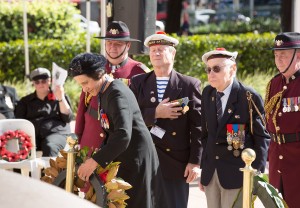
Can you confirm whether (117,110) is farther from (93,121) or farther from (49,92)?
(49,92)

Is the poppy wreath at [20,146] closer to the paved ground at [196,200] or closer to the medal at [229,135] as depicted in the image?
the paved ground at [196,200]

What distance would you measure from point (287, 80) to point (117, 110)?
1.73 metres

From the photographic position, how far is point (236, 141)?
652 cm

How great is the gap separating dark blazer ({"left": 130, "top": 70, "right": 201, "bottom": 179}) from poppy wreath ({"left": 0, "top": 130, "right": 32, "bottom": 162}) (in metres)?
1.63

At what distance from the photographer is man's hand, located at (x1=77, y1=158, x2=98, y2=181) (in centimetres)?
583

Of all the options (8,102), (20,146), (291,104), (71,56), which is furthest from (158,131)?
(71,56)

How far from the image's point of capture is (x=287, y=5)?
48.6 ft

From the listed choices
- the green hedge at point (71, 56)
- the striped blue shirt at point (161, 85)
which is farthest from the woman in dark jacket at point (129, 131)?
the green hedge at point (71, 56)

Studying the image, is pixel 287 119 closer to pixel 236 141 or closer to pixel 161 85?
pixel 236 141

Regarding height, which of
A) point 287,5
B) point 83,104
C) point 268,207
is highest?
point 287,5

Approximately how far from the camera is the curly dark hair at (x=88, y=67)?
5973 mm

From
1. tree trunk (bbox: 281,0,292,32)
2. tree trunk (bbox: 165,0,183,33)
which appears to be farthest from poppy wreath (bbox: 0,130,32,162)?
tree trunk (bbox: 165,0,183,33)

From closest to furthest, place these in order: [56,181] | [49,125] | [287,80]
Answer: [56,181] → [287,80] → [49,125]

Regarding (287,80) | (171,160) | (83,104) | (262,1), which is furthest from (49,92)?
(262,1)
